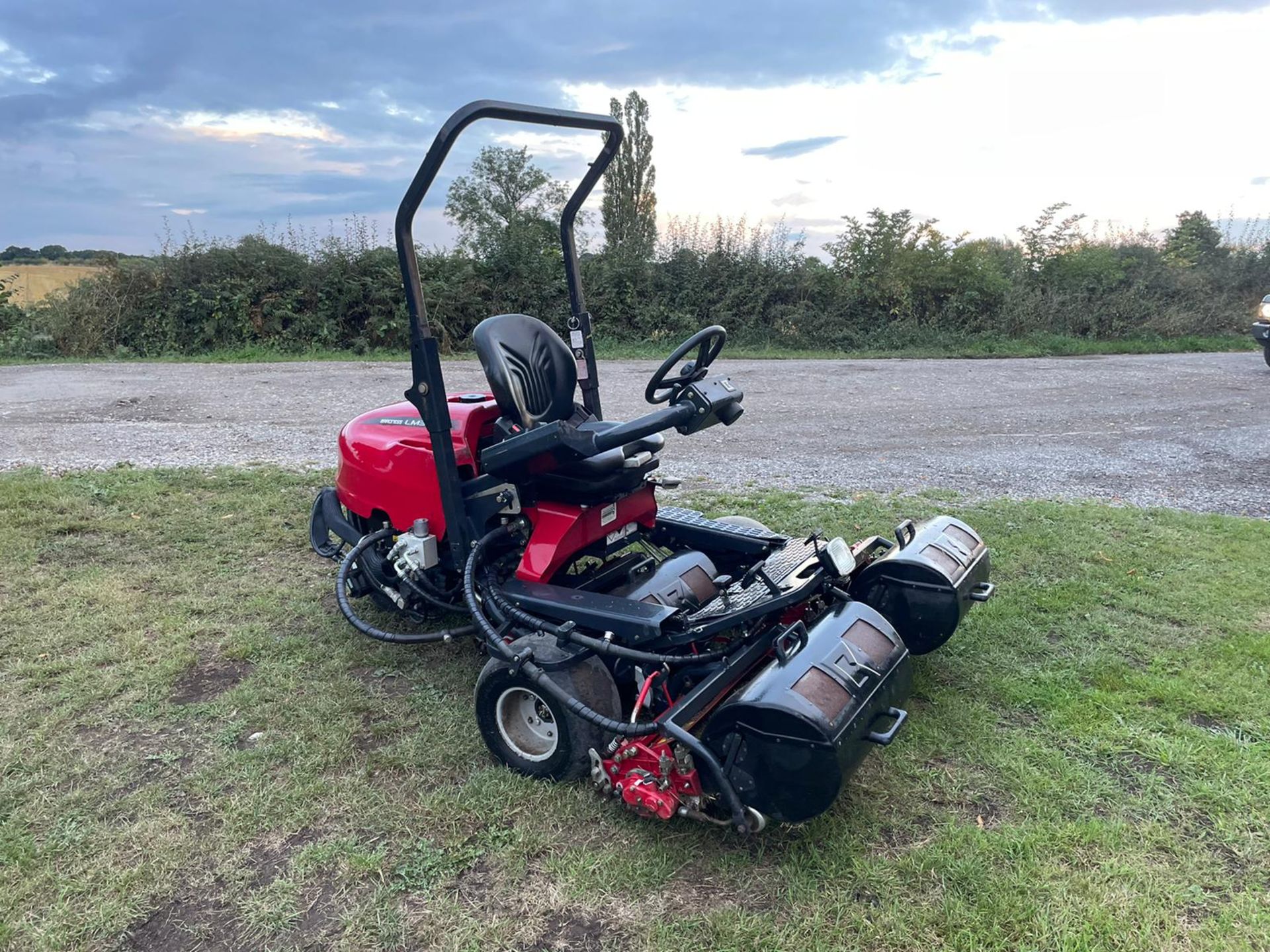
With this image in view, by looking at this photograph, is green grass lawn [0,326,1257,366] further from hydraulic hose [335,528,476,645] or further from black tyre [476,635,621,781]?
black tyre [476,635,621,781]

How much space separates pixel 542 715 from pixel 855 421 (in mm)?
6497

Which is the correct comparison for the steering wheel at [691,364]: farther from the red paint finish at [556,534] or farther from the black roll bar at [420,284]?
the black roll bar at [420,284]

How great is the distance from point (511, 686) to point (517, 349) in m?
1.36

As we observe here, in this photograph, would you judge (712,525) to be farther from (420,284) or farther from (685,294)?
(685,294)

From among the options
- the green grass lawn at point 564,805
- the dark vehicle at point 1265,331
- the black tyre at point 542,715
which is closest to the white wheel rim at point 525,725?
the black tyre at point 542,715

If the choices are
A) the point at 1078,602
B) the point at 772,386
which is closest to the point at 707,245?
the point at 772,386

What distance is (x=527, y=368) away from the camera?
11.3 ft

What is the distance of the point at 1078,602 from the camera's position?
4.15 metres

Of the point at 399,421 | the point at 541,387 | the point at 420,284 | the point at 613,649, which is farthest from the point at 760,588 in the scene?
the point at 399,421

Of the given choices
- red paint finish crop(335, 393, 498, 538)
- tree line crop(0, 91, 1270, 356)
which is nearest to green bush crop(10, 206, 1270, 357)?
tree line crop(0, 91, 1270, 356)

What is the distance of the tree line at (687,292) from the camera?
14727 mm

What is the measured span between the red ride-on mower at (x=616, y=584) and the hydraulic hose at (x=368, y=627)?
0.01 m

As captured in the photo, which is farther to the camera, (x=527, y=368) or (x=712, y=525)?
(x=712, y=525)

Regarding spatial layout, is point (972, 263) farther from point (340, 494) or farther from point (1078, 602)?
point (340, 494)
